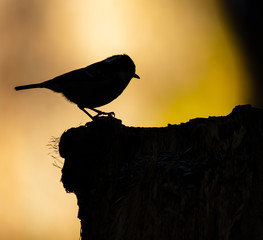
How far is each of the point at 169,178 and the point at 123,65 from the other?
372 cm

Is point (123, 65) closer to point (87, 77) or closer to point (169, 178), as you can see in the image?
point (87, 77)

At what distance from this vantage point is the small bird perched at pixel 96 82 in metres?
7.12

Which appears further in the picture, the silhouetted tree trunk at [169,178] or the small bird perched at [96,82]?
the small bird perched at [96,82]

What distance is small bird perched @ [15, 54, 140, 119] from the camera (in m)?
7.12

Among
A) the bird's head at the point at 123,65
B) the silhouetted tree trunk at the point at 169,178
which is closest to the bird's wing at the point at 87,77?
the bird's head at the point at 123,65

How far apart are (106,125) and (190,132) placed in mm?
880

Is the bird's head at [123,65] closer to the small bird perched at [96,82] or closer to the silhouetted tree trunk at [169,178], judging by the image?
the small bird perched at [96,82]

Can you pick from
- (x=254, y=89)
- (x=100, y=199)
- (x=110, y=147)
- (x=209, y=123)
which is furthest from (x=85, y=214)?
(x=254, y=89)

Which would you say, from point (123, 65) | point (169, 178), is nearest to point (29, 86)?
point (123, 65)

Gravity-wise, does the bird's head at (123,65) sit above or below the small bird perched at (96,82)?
above

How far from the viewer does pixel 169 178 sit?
13.5 feet

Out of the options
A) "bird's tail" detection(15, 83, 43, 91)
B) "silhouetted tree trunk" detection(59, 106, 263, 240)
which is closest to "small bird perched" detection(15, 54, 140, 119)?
"bird's tail" detection(15, 83, 43, 91)

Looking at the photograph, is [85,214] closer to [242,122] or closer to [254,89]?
[242,122]

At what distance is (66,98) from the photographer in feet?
24.7
